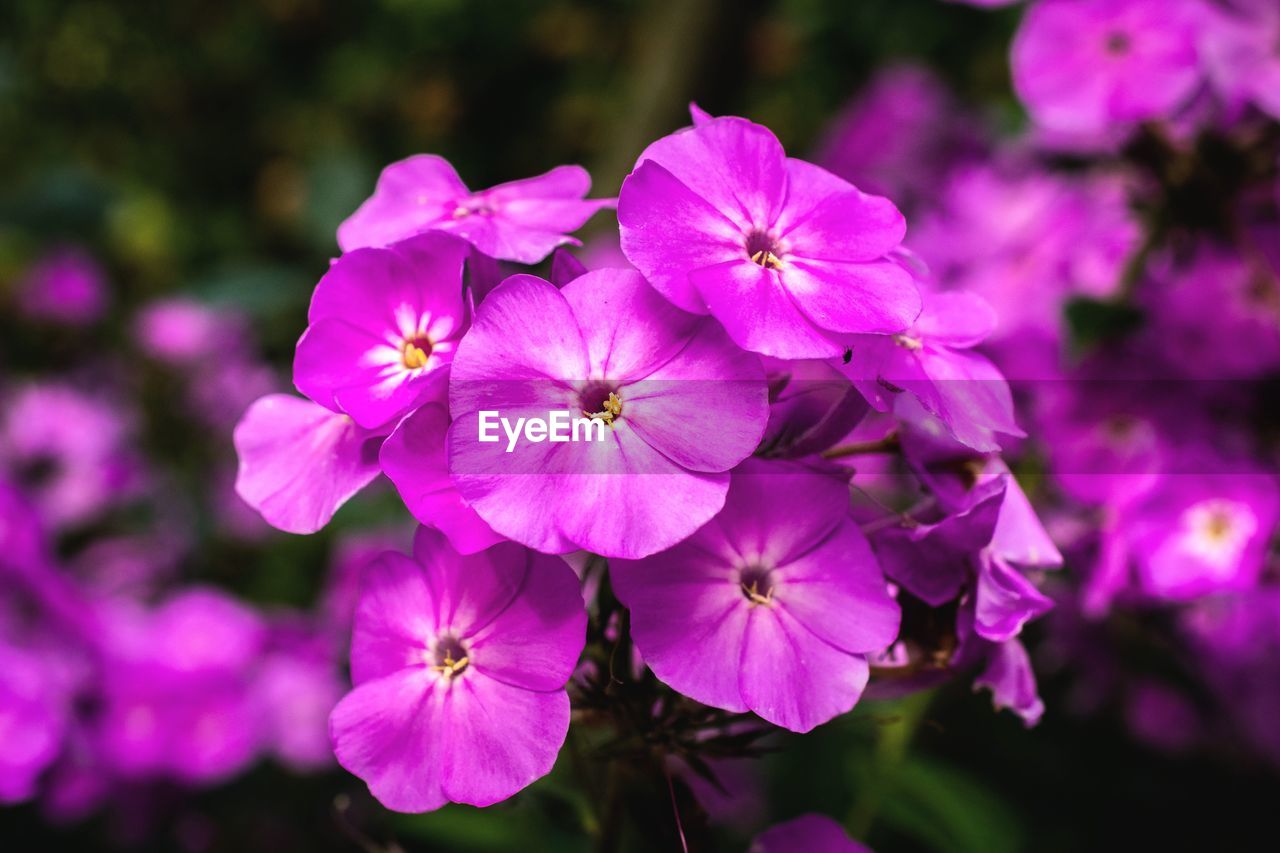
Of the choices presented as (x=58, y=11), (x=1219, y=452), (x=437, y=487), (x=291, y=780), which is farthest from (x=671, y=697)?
(x=58, y=11)

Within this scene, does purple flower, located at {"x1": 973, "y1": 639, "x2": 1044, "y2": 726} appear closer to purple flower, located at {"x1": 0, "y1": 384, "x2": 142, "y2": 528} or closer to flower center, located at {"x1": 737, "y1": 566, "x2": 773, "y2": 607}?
flower center, located at {"x1": 737, "y1": 566, "x2": 773, "y2": 607}

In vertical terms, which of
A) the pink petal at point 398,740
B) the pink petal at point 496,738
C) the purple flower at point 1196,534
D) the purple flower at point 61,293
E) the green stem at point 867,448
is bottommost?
the purple flower at point 61,293

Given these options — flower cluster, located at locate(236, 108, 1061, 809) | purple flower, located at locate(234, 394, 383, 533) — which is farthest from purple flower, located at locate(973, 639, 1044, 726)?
purple flower, located at locate(234, 394, 383, 533)

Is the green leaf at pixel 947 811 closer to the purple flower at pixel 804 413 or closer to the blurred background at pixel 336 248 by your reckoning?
the blurred background at pixel 336 248

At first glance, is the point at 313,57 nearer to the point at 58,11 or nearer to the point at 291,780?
the point at 58,11

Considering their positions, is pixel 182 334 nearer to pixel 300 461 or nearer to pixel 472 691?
pixel 300 461

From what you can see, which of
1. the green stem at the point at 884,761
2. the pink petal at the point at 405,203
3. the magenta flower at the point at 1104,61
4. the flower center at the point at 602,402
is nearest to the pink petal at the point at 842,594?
the flower center at the point at 602,402

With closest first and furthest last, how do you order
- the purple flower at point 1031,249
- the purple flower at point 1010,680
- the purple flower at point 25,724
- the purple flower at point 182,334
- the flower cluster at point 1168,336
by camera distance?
1. the purple flower at point 1010,680
2. the purple flower at point 25,724
3. the flower cluster at point 1168,336
4. the purple flower at point 1031,249
5. the purple flower at point 182,334

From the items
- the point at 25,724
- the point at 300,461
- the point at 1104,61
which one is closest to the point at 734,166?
the point at 300,461
